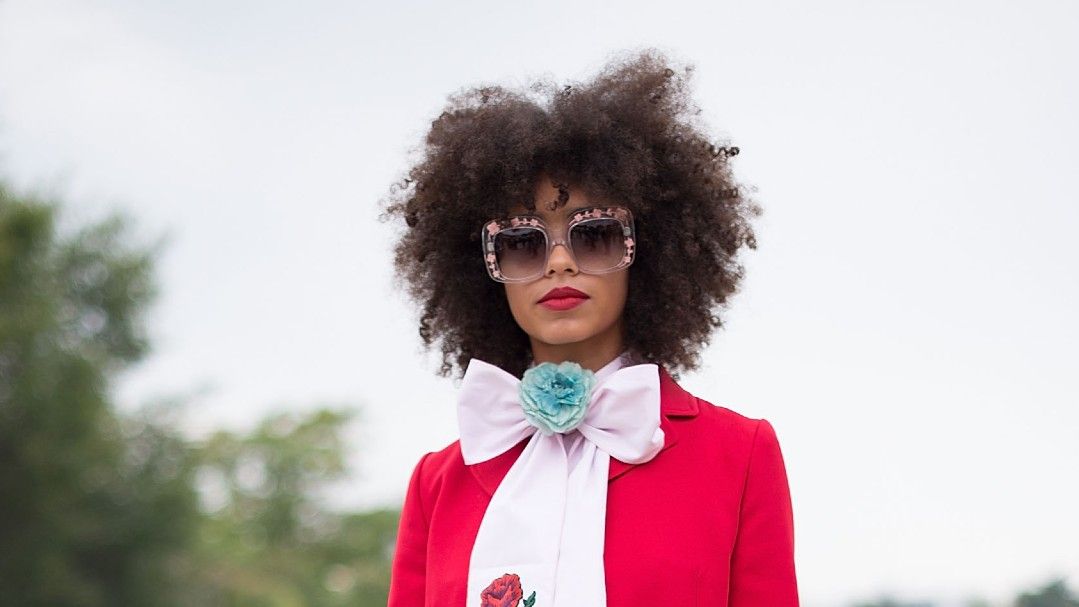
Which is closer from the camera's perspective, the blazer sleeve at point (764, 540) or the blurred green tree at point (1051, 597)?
the blazer sleeve at point (764, 540)

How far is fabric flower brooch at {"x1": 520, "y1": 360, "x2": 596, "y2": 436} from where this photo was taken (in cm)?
277

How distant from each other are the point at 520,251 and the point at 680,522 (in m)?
0.71

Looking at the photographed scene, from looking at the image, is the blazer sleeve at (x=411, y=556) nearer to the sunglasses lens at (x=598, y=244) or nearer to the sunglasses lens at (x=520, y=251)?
the sunglasses lens at (x=520, y=251)

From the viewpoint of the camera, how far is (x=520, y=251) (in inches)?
114

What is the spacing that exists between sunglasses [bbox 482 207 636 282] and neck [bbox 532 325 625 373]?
0.19m

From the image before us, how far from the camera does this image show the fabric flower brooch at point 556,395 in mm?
2768

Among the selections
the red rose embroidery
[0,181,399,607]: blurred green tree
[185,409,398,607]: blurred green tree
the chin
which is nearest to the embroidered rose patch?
the red rose embroidery

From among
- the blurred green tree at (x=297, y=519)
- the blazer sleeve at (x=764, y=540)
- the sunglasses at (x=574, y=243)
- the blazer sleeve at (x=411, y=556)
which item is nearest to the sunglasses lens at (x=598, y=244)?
the sunglasses at (x=574, y=243)

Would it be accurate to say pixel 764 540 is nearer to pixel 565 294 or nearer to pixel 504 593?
pixel 504 593

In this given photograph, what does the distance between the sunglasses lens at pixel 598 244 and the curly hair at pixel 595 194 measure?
0.09 meters

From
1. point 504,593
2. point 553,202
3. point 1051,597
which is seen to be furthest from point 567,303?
point 1051,597

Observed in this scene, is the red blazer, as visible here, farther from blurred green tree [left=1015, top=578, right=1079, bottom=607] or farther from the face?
blurred green tree [left=1015, top=578, right=1079, bottom=607]

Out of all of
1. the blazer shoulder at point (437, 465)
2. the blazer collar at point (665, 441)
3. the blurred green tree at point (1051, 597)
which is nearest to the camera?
the blazer collar at point (665, 441)

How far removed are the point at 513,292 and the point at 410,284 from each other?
525 millimetres
